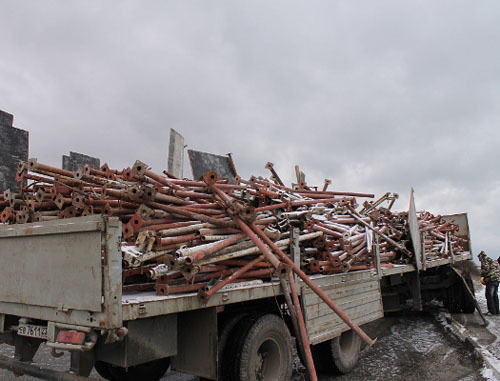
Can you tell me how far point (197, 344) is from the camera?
3736 mm

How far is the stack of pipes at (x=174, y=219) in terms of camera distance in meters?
3.65

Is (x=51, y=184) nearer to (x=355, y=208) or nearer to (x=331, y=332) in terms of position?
(x=331, y=332)

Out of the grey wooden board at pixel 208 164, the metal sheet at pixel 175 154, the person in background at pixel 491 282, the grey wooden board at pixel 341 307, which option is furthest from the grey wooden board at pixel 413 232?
the metal sheet at pixel 175 154

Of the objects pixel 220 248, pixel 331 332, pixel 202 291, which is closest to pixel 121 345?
pixel 202 291

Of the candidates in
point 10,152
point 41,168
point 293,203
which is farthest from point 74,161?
point 293,203

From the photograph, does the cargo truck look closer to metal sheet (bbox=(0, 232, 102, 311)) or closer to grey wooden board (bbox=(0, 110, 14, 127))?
metal sheet (bbox=(0, 232, 102, 311))

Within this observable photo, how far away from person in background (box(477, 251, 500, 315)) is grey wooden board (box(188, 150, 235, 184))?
295 inches

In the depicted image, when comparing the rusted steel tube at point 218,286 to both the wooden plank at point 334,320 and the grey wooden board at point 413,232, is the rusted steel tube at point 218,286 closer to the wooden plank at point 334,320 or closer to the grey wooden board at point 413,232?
the wooden plank at point 334,320

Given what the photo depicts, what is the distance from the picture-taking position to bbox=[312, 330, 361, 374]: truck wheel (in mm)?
5484

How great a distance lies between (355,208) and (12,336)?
19.3 feet

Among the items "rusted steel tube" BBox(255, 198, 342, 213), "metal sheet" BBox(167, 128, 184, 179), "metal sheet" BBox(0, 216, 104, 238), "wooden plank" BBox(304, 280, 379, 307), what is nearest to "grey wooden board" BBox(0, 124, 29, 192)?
"metal sheet" BBox(167, 128, 184, 179)

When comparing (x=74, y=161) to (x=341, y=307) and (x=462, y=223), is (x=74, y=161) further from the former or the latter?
(x=462, y=223)

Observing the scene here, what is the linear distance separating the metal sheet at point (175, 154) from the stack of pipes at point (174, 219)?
396 centimetres

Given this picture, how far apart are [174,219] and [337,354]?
3.11m
